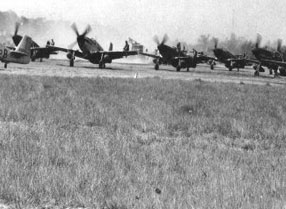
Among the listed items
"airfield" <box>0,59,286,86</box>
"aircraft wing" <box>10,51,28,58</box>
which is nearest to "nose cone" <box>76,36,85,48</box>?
"airfield" <box>0,59,286,86</box>

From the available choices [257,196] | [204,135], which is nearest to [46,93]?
[204,135]

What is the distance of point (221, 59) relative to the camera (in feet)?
188

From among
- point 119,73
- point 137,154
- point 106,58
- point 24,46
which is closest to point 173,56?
point 106,58

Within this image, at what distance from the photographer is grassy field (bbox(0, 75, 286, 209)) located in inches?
169

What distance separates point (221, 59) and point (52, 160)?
53.5 meters

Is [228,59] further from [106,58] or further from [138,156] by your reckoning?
[138,156]

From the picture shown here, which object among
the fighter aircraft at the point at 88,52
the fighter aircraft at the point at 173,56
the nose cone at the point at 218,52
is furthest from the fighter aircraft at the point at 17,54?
the nose cone at the point at 218,52

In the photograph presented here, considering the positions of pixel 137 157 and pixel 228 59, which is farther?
pixel 228 59

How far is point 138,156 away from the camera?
6.21 meters

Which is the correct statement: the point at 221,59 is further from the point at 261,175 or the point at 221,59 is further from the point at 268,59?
the point at 261,175

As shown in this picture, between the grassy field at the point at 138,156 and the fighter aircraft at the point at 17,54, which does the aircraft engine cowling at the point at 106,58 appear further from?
the grassy field at the point at 138,156

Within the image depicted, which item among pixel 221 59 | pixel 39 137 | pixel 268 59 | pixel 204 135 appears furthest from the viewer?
pixel 221 59

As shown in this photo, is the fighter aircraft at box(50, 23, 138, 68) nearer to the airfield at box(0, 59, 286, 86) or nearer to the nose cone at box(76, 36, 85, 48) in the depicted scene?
the nose cone at box(76, 36, 85, 48)

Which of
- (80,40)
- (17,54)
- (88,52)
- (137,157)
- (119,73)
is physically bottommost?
(137,157)
